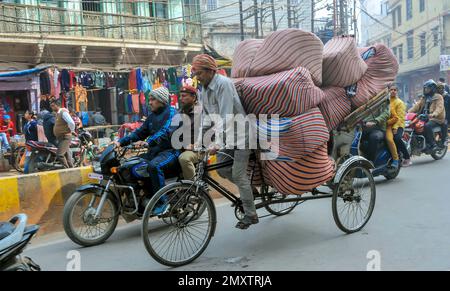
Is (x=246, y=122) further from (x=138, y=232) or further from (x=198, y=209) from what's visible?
(x=138, y=232)

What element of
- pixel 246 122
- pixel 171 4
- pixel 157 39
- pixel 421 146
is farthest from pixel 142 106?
pixel 246 122

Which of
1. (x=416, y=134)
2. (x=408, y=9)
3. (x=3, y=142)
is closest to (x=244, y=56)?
(x=416, y=134)

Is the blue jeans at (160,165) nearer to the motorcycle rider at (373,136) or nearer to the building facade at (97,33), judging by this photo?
the motorcycle rider at (373,136)

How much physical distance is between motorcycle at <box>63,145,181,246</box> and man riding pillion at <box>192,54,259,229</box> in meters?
1.11

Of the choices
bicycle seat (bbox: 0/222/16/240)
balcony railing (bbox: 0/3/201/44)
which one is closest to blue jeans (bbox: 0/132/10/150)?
balcony railing (bbox: 0/3/201/44)

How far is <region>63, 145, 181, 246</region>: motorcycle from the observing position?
434cm

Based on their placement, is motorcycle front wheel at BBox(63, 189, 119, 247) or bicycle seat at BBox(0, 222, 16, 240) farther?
motorcycle front wheel at BBox(63, 189, 119, 247)

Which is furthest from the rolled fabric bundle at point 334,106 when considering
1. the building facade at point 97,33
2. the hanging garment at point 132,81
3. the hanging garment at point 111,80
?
the building facade at point 97,33

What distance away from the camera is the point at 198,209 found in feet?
12.5

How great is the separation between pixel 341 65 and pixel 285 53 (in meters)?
0.85

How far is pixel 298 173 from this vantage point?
412 centimetres

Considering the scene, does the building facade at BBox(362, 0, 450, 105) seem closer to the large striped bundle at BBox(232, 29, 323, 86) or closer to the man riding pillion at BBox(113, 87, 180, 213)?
the large striped bundle at BBox(232, 29, 323, 86)

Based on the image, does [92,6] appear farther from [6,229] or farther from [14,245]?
[14,245]

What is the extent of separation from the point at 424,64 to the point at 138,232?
35.3 m
